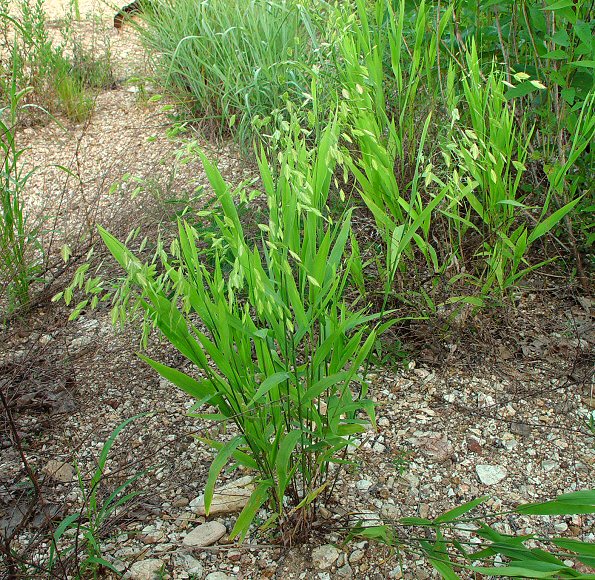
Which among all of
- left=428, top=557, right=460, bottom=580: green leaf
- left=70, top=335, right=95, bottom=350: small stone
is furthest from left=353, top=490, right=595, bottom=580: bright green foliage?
A: left=70, top=335, right=95, bottom=350: small stone

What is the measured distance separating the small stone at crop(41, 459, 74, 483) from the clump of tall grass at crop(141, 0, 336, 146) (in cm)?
177

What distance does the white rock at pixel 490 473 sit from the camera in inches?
72.1

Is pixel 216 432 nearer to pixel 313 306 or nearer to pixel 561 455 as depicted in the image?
pixel 313 306

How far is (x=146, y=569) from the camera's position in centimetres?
161

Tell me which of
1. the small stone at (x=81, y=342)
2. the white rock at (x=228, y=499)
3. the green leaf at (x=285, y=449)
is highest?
the green leaf at (x=285, y=449)

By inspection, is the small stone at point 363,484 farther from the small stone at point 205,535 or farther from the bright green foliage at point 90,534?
the bright green foliage at point 90,534

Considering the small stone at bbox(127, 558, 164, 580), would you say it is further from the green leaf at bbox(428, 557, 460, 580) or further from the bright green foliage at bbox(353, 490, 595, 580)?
the green leaf at bbox(428, 557, 460, 580)

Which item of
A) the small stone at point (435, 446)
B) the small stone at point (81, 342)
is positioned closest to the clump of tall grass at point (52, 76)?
the small stone at point (81, 342)

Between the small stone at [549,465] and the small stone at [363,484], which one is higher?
the small stone at [363,484]

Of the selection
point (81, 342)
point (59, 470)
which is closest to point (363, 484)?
point (59, 470)

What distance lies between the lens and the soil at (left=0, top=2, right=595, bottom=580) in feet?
5.42

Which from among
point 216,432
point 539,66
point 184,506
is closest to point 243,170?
point 539,66

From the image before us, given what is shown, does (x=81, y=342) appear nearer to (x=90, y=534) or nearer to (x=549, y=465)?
(x=90, y=534)

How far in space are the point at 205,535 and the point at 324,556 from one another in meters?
0.28
